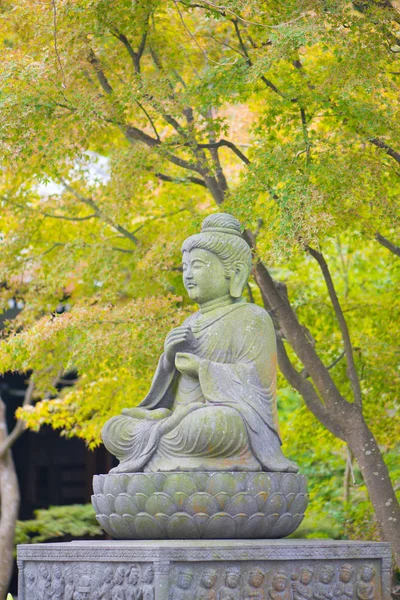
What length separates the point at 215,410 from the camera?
23.0 feet

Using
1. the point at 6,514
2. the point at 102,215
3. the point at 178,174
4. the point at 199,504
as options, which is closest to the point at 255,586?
the point at 199,504

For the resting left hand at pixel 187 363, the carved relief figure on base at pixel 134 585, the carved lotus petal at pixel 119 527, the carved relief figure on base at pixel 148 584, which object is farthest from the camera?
the resting left hand at pixel 187 363

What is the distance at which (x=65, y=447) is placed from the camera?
1906 centimetres

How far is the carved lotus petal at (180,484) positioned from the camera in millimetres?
6793

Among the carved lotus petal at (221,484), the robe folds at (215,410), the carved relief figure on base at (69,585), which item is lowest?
the carved relief figure on base at (69,585)

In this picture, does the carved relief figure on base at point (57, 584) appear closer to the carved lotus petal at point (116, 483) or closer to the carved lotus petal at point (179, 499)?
the carved lotus petal at point (116, 483)

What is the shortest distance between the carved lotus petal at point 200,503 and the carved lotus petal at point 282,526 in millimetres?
566

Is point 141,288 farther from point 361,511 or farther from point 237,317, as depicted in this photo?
point 237,317

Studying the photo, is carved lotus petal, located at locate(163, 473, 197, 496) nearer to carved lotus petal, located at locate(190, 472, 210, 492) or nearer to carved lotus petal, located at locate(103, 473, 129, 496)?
carved lotus petal, located at locate(190, 472, 210, 492)

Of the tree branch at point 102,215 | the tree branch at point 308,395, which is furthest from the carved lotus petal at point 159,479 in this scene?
the tree branch at point 102,215

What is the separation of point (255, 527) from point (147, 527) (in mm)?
723

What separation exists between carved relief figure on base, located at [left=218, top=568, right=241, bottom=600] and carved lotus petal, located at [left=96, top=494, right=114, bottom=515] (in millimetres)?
1037

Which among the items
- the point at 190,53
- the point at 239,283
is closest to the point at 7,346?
the point at 190,53

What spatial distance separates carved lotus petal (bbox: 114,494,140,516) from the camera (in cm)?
696
